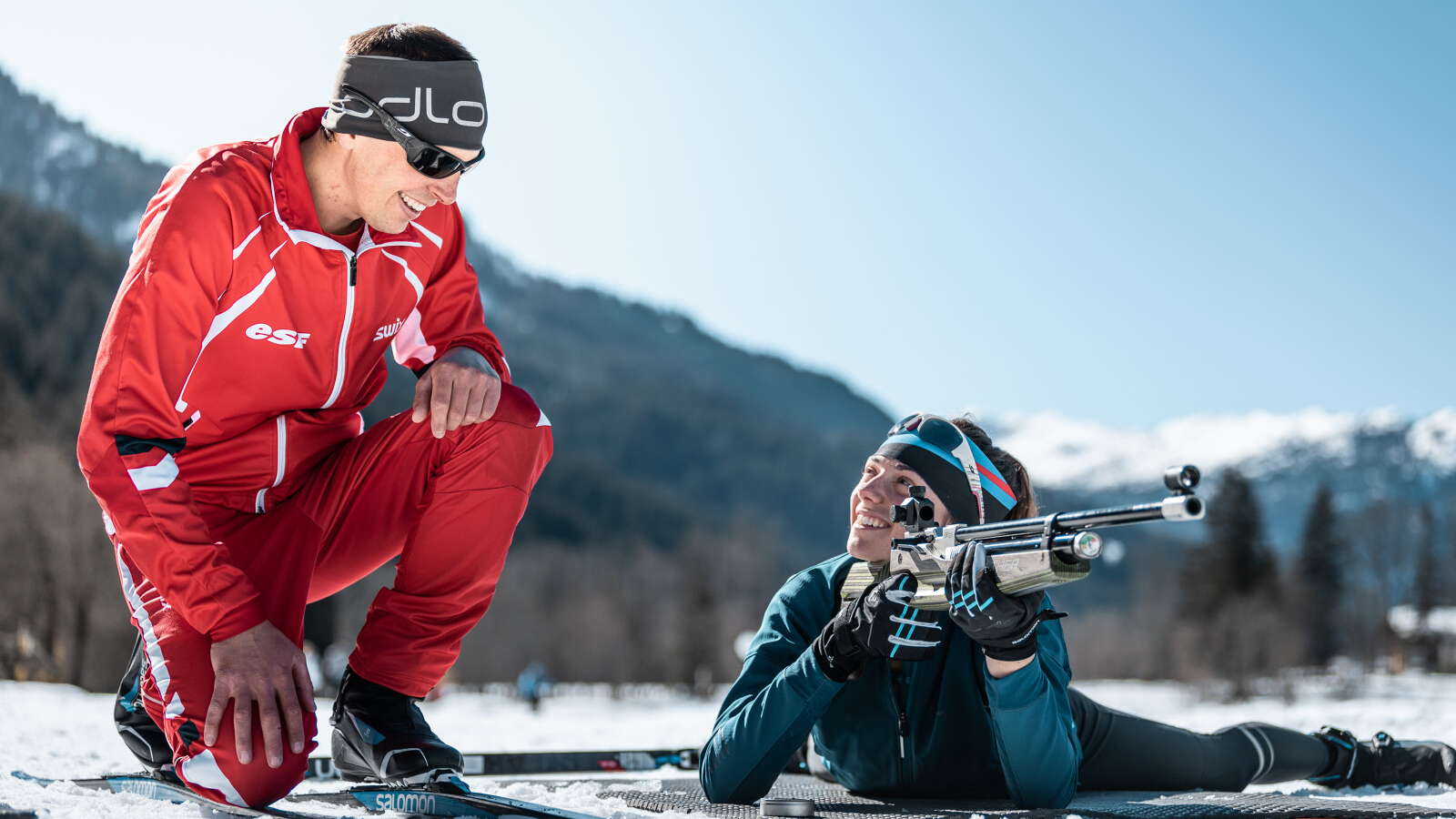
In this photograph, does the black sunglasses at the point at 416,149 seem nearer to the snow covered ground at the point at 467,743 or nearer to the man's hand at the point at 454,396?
the man's hand at the point at 454,396

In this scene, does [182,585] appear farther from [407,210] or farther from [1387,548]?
[1387,548]

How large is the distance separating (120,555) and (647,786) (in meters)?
2.01

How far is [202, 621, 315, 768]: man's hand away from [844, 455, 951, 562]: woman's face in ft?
5.33

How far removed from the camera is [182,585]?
2457mm

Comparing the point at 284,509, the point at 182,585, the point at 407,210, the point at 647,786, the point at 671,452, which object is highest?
the point at 671,452

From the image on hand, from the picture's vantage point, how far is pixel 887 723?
3.32m

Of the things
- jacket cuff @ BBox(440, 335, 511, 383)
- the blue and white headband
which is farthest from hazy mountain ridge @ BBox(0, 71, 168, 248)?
the blue and white headband

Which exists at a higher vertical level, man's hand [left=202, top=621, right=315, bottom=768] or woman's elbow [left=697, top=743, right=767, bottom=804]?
man's hand [left=202, top=621, right=315, bottom=768]

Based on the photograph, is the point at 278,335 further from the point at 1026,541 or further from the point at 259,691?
the point at 1026,541

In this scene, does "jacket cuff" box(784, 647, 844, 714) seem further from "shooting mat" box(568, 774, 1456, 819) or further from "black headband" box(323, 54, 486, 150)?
"black headband" box(323, 54, 486, 150)

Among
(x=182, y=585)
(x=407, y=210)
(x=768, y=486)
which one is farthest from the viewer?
(x=768, y=486)

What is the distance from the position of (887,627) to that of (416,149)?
1.88 meters

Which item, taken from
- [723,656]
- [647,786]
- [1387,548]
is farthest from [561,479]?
[647,786]

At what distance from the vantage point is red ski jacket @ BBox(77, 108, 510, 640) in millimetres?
2479
